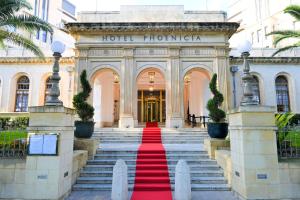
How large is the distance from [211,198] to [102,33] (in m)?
14.6

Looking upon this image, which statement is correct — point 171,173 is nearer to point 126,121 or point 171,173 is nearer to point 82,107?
point 82,107

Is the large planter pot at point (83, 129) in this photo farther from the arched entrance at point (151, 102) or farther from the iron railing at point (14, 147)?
the arched entrance at point (151, 102)

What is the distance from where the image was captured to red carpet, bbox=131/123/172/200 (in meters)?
5.95

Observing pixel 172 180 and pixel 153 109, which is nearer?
pixel 172 180

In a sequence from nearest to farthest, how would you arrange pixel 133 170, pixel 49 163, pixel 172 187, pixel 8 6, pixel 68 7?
pixel 49 163
pixel 172 187
pixel 133 170
pixel 8 6
pixel 68 7

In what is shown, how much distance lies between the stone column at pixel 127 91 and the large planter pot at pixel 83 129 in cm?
763

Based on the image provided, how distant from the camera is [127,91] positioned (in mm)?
16484

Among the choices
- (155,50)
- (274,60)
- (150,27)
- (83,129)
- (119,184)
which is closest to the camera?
(119,184)

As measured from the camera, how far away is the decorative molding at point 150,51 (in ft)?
55.2

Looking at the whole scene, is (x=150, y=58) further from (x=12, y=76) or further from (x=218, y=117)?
(x=12, y=76)

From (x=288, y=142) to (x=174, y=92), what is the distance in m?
10.8

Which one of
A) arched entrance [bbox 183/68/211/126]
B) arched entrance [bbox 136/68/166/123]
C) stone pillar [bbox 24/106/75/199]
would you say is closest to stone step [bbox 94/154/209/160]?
stone pillar [bbox 24/106/75/199]

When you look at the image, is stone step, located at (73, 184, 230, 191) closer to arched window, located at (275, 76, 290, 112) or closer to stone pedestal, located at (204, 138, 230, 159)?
stone pedestal, located at (204, 138, 230, 159)

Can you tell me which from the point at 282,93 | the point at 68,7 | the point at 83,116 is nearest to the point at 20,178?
the point at 83,116
